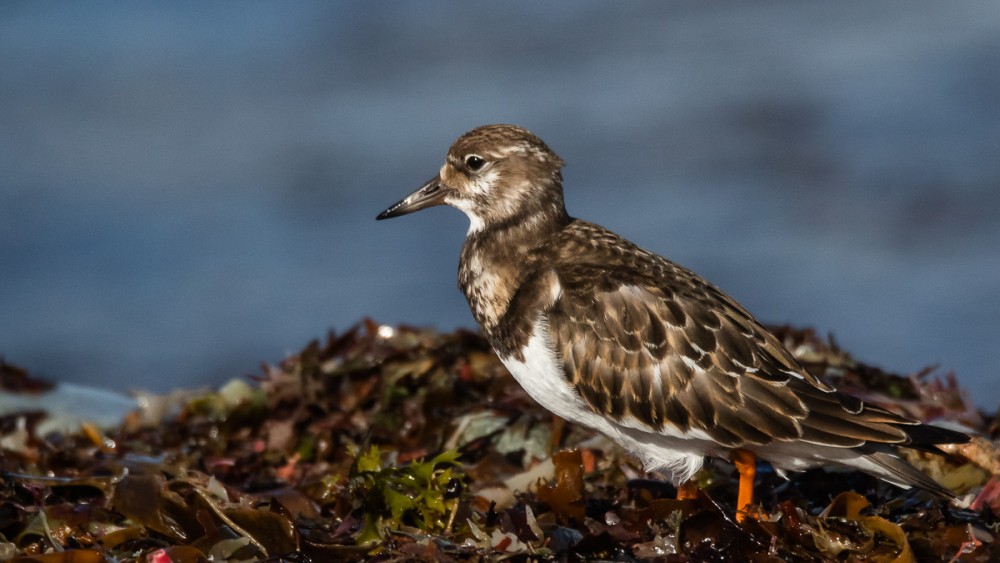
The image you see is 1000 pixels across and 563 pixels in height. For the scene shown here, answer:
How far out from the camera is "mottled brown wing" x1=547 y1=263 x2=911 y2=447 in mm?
3285

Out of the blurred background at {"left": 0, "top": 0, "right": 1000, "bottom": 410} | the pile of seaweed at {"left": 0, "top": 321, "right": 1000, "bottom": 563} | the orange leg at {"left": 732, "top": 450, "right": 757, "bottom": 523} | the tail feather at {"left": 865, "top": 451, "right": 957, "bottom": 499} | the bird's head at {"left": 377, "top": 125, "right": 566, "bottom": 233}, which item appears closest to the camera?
the pile of seaweed at {"left": 0, "top": 321, "right": 1000, "bottom": 563}

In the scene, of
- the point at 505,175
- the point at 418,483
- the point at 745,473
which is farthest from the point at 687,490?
the point at 505,175

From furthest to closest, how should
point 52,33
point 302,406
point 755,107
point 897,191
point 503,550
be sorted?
point 52,33 → point 755,107 → point 897,191 → point 302,406 → point 503,550

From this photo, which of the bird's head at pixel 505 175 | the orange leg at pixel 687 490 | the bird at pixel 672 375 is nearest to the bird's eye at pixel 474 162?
the bird's head at pixel 505 175

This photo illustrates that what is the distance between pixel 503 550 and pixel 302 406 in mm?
1562

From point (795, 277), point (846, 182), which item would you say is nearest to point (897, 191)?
point (846, 182)

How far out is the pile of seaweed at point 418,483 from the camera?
299cm

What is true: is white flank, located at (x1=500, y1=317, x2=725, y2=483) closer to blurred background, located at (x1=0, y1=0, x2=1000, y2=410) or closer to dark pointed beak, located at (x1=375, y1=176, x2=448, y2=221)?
dark pointed beak, located at (x1=375, y1=176, x2=448, y2=221)

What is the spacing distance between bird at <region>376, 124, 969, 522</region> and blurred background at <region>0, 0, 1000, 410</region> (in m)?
3.63

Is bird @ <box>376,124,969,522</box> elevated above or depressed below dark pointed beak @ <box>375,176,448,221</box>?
below

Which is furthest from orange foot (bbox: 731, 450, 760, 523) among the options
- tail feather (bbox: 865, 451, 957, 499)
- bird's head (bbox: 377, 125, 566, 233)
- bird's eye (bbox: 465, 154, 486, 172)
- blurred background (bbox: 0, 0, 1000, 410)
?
blurred background (bbox: 0, 0, 1000, 410)

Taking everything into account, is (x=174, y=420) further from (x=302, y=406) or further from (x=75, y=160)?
(x=75, y=160)

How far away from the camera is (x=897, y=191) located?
8773mm

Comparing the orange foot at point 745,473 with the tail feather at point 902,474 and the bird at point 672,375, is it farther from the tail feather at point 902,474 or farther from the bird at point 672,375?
Result: the tail feather at point 902,474
